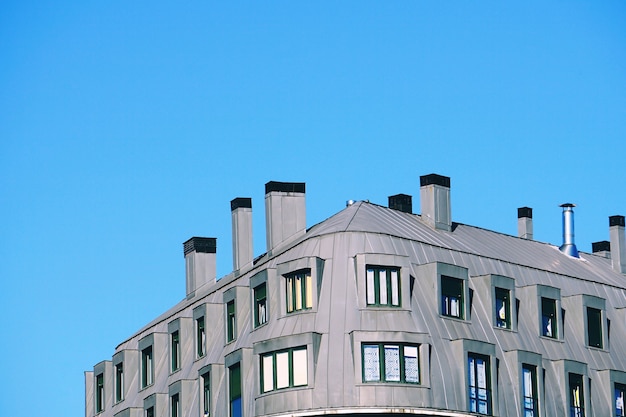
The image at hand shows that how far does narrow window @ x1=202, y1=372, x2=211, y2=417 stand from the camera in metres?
106

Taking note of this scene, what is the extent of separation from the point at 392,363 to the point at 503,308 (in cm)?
1010

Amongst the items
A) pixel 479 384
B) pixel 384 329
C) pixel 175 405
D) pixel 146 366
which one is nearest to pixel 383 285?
pixel 384 329

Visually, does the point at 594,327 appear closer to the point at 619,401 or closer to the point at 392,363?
the point at 619,401

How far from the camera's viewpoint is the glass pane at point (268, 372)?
327 feet

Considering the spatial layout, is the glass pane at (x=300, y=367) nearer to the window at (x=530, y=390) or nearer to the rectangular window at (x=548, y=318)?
the window at (x=530, y=390)

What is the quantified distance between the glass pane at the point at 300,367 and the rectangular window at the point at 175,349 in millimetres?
14532

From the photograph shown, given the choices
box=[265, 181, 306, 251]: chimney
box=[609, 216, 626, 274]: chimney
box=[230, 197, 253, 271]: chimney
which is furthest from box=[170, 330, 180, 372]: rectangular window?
box=[609, 216, 626, 274]: chimney

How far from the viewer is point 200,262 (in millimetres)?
120625

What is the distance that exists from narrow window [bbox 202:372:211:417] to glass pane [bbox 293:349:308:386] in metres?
8.93

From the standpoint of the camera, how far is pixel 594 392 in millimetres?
108188

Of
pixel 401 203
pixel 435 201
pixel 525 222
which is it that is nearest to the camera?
pixel 435 201

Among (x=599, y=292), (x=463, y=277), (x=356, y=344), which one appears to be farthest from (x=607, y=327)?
(x=356, y=344)

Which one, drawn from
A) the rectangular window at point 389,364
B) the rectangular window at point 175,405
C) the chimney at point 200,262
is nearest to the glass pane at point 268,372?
the rectangular window at point 389,364

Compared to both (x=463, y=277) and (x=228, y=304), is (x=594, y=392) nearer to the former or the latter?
(x=463, y=277)
